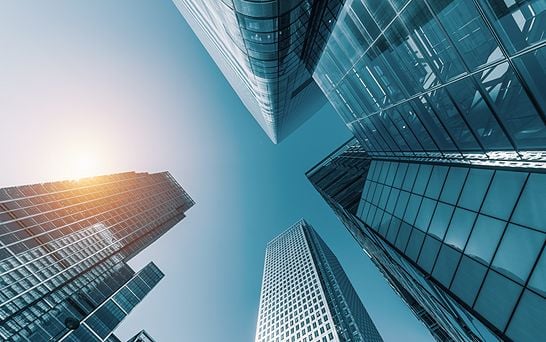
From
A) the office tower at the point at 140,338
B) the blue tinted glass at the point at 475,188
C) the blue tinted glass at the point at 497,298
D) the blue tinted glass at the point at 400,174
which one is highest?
the blue tinted glass at the point at 475,188

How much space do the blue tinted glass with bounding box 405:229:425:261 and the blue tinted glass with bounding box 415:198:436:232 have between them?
39 cm

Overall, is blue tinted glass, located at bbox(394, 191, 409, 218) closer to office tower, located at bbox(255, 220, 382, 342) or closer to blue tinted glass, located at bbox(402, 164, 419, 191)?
blue tinted glass, located at bbox(402, 164, 419, 191)

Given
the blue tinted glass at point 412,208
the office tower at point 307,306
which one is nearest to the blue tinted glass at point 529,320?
the blue tinted glass at point 412,208

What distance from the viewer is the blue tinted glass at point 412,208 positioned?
17.7 m

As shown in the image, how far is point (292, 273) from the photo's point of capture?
462ft

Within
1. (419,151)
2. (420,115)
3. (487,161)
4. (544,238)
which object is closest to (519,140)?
(487,161)

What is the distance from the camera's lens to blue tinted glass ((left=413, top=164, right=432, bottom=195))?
56.3ft

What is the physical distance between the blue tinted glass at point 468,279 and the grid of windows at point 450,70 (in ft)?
15.0

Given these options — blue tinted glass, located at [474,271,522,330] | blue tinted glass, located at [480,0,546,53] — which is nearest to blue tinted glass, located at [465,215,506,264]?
blue tinted glass, located at [474,271,522,330]

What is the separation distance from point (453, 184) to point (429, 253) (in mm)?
3920

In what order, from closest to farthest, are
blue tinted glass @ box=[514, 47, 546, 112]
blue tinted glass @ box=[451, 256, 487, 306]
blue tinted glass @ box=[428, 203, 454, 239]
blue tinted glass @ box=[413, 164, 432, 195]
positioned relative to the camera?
blue tinted glass @ box=[514, 47, 546, 112]
blue tinted glass @ box=[451, 256, 487, 306]
blue tinted glass @ box=[428, 203, 454, 239]
blue tinted glass @ box=[413, 164, 432, 195]

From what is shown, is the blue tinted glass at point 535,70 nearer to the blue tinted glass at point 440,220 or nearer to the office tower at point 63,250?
the blue tinted glass at point 440,220

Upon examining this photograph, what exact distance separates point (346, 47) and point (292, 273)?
433ft

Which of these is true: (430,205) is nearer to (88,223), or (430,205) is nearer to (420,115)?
(420,115)
